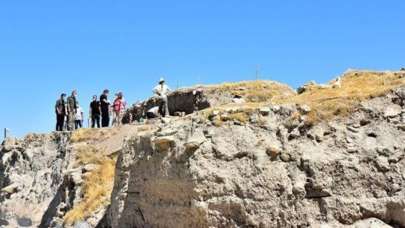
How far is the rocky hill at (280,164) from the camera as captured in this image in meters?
16.0

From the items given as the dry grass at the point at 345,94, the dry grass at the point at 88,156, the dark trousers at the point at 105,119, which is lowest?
the dry grass at the point at 88,156

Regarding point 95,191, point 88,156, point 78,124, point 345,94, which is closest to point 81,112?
point 78,124

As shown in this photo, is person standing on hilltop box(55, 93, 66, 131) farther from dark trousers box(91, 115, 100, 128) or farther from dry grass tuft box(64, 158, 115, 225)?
dry grass tuft box(64, 158, 115, 225)

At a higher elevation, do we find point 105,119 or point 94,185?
point 105,119

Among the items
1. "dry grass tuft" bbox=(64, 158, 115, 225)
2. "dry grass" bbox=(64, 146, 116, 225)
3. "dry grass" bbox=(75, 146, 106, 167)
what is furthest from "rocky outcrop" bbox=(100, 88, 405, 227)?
"dry grass" bbox=(75, 146, 106, 167)

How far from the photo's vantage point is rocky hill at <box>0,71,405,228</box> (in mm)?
16047

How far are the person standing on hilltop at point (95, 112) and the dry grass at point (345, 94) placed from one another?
1680 centimetres

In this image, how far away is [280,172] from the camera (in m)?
16.5

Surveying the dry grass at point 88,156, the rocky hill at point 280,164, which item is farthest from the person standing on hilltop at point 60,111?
the rocky hill at point 280,164

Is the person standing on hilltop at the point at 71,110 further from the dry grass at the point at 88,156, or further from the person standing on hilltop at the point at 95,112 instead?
the dry grass at the point at 88,156

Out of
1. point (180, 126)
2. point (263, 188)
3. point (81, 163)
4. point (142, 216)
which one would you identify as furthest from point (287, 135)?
point (81, 163)

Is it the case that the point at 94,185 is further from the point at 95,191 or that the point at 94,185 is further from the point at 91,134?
the point at 91,134

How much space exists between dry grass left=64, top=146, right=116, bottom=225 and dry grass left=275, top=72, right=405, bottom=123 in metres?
7.35

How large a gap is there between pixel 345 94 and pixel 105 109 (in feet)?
60.9
